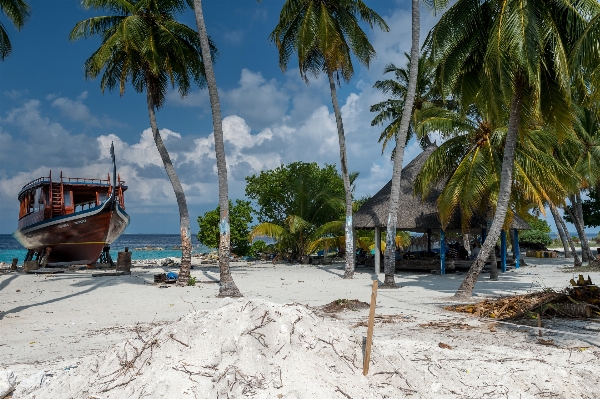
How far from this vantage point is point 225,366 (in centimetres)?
496

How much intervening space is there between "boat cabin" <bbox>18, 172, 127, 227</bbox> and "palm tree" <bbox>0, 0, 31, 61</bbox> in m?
11.7

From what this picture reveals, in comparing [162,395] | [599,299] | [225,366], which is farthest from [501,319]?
[162,395]

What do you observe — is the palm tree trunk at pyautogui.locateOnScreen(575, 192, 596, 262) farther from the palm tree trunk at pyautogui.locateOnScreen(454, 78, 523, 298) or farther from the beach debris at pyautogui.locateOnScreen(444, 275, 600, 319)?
the beach debris at pyautogui.locateOnScreen(444, 275, 600, 319)

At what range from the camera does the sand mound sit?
478 centimetres

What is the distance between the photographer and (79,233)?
2517cm

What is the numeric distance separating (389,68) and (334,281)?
14.6 meters

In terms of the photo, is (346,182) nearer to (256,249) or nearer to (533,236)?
(256,249)

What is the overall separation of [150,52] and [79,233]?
12.1 m

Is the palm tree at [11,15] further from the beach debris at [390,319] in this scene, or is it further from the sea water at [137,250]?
the sea water at [137,250]

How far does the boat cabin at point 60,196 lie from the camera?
2609cm

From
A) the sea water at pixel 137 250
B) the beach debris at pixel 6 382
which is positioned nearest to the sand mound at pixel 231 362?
the beach debris at pixel 6 382

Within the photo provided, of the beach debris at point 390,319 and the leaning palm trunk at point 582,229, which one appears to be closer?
the beach debris at point 390,319

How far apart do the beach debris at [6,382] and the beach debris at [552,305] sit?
25.8ft

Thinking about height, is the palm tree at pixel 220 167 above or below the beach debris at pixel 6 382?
above
